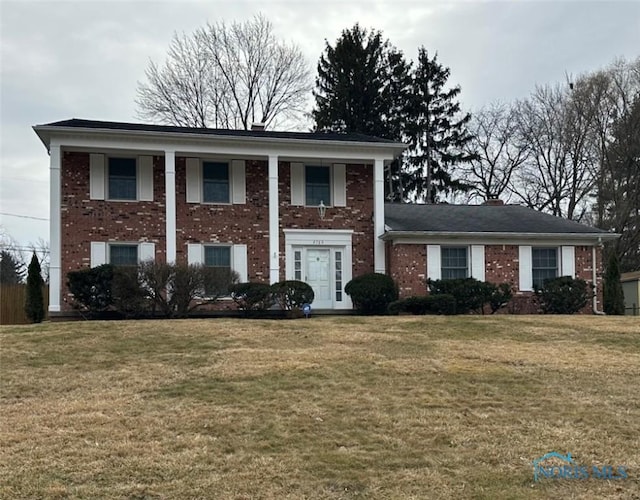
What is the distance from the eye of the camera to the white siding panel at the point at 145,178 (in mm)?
20672

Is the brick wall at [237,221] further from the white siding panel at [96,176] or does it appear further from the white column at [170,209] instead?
the white siding panel at [96,176]

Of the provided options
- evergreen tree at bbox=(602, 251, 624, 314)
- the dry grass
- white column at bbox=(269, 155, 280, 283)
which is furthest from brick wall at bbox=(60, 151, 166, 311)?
evergreen tree at bbox=(602, 251, 624, 314)

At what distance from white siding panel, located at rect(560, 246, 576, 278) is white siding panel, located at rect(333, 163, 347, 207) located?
7615mm

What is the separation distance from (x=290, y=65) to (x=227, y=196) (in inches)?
778

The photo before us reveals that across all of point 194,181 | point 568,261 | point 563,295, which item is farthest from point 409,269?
point 194,181

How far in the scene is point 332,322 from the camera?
51.3 feet

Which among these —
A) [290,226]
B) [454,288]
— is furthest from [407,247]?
[290,226]

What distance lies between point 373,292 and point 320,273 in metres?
2.74

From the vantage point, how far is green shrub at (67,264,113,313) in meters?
17.4

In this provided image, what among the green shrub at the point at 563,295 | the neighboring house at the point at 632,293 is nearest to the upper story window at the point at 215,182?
the green shrub at the point at 563,295

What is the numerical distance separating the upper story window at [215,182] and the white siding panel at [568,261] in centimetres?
1145

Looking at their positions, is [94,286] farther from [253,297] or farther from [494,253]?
[494,253]

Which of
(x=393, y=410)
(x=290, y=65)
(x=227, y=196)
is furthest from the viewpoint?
(x=290, y=65)

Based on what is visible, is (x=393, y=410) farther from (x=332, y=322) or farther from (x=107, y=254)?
(x=107, y=254)
